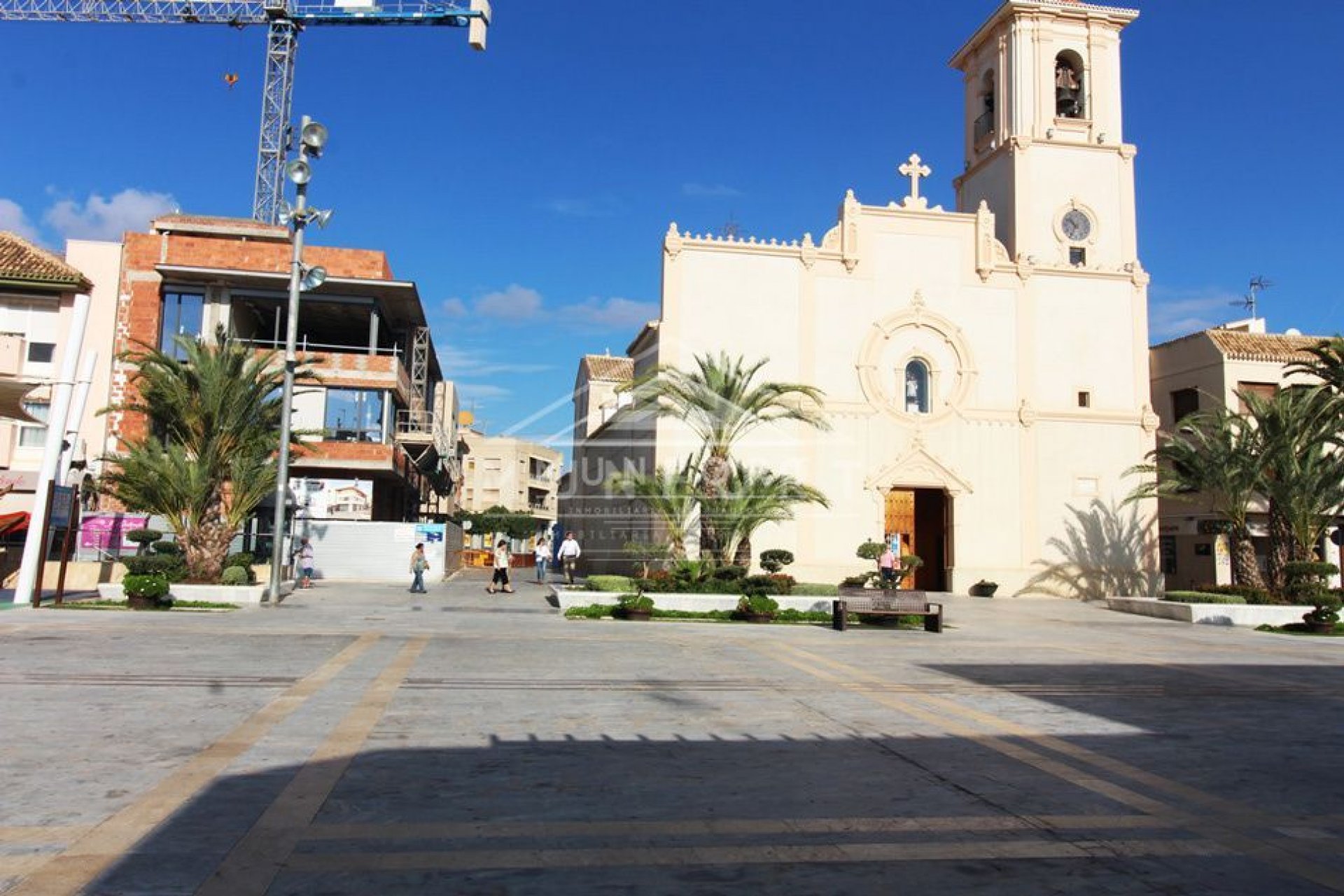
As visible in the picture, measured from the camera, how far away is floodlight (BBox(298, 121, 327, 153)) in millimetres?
22219

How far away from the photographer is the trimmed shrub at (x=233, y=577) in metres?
23.0

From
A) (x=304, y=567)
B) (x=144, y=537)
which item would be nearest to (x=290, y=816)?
(x=144, y=537)

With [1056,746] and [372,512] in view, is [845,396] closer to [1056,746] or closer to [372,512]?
[372,512]

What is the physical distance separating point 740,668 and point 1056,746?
5.26 m

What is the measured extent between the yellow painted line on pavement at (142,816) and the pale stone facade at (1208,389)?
110ft

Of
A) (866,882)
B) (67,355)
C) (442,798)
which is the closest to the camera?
(866,882)

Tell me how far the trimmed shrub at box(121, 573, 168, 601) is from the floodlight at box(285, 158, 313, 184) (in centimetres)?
873

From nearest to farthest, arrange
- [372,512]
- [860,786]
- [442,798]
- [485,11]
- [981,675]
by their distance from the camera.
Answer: [442,798]
[860,786]
[981,675]
[372,512]
[485,11]

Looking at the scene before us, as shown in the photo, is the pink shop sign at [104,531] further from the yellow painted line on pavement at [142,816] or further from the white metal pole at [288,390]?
the yellow painted line on pavement at [142,816]

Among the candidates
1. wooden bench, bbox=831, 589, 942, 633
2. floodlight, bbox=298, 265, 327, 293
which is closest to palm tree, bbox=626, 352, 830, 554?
wooden bench, bbox=831, 589, 942, 633

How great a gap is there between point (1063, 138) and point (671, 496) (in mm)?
22001

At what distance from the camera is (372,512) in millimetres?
36688

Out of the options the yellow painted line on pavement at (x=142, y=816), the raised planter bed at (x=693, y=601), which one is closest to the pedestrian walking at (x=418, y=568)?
the raised planter bed at (x=693, y=601)

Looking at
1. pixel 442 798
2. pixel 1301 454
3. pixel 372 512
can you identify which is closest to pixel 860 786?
pixel 442 798
